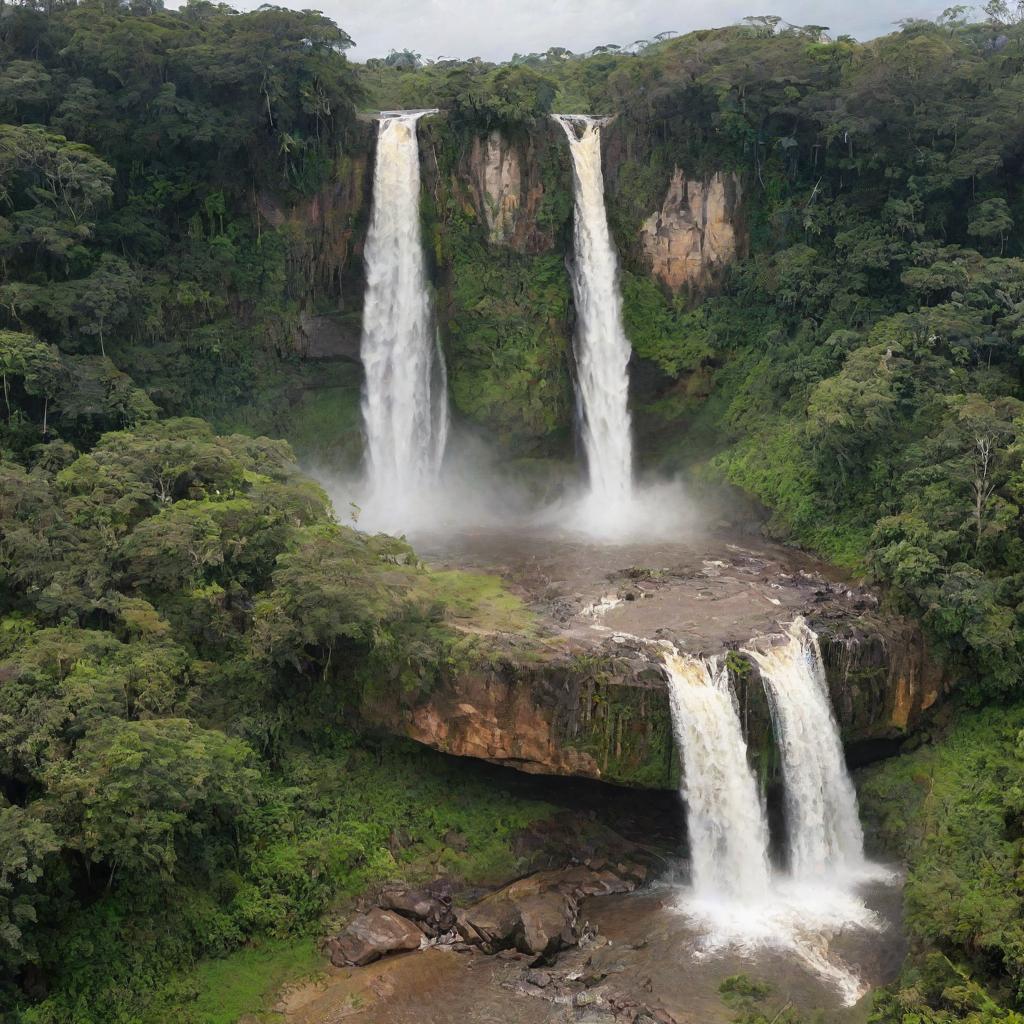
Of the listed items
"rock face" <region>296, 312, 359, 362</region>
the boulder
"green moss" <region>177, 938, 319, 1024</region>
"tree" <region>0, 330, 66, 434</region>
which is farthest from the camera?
"rock face" <region>296, 312, 359, 362</region>

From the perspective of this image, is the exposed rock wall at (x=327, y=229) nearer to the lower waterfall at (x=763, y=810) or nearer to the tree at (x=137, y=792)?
the lower waterfall at (x=763, y=810)

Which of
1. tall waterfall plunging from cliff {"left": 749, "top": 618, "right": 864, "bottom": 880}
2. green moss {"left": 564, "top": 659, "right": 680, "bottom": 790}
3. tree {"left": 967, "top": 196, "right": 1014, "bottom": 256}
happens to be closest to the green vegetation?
tall waterfall plunging from cliff {"left": 749, "top": 618, "right": 864, "bottom": 880}

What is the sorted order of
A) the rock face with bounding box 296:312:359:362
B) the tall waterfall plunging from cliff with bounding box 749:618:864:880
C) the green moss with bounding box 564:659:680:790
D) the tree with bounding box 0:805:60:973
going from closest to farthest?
the tree with bounding box 0:805:60:973 → the green moss with bounding box 564:659:680:790 → the tall waterfall plunging from cliff with bounding box 749:618:864:880 → the rock face with bounding box 296:312:359:362

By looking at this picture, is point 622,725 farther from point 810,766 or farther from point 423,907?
point 423,907

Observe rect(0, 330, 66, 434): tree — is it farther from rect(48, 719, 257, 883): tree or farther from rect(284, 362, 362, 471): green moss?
rect(48, 719, 257, 883): tree

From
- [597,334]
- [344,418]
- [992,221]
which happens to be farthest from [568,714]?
[992,221]

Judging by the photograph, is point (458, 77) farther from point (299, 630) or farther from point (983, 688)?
point (983, 688)
